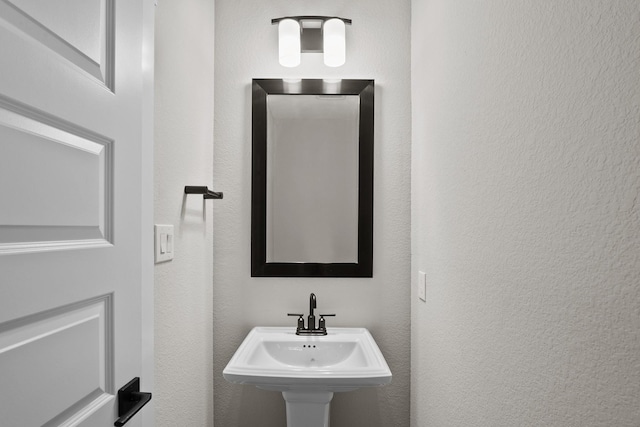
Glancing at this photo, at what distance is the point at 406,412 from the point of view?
5.79 ft

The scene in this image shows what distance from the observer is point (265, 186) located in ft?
5.85

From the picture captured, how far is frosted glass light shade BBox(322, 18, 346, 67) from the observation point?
1724 mm

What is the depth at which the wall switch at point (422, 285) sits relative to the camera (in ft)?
5.03

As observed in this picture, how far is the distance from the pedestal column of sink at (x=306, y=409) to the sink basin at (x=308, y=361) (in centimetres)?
10

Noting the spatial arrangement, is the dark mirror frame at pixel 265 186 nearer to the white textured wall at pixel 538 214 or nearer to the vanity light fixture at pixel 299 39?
the vanity light fixture at pixel 299 39

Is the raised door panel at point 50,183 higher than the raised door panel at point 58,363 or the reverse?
higher

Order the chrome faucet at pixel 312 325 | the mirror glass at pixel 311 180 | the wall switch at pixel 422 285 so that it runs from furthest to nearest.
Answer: the mirror glass at pixel 311 180
the chrome faucet at pixel 312 325
the wall switch at pixel 422 285

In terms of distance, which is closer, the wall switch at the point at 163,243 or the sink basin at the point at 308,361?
the wall switch at the point at 163,243

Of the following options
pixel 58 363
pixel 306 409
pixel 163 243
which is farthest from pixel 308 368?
pixel 58 363

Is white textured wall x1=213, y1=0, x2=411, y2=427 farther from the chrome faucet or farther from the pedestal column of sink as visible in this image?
the pedestal column of sink

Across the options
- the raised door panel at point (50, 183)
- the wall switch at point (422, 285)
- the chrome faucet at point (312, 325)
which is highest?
the raised door panel at point (50, 183)

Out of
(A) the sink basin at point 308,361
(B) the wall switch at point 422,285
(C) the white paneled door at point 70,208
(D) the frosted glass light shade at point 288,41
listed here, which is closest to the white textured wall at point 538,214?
(B) the wall switch at point 422,285

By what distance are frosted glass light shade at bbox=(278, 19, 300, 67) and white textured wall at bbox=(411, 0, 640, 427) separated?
24.6 inches

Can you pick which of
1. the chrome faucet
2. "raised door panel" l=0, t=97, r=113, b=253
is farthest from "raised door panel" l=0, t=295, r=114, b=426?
the chrome faucet
